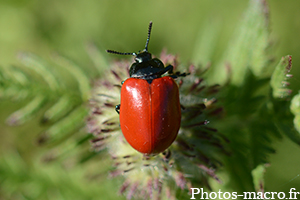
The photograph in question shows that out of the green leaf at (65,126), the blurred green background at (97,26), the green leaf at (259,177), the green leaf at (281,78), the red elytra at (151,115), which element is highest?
the blurred green background at (97,26)

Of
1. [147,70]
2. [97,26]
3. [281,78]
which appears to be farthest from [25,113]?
[97,26]

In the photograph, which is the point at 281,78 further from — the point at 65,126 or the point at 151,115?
the point at 65,126

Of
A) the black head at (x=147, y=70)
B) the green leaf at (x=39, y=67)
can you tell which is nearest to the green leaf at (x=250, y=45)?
the black head at (x=147, y=70)

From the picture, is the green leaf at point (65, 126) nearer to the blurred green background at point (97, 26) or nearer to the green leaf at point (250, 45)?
the green leaf at point (250, 45)

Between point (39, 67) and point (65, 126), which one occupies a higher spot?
point (39, 67)

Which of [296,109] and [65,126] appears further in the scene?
[65,126]

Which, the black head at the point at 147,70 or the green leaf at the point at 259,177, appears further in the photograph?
the black head at the point at 147,70

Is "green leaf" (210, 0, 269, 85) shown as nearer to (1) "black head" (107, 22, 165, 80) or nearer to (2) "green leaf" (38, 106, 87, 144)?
(1) "black head" (107, 22, 165, 80)

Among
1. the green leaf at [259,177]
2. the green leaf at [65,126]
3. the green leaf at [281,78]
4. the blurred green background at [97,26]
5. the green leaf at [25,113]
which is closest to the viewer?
the green leaf at [281,78]

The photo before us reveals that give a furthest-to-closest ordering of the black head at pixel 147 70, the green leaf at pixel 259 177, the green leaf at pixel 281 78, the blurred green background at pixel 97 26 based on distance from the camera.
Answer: the blurred green background at pixel 97 26
the black head at pixel 147 70
the green leaf at pixel 259 177
the green leaf at pixel 281 78
